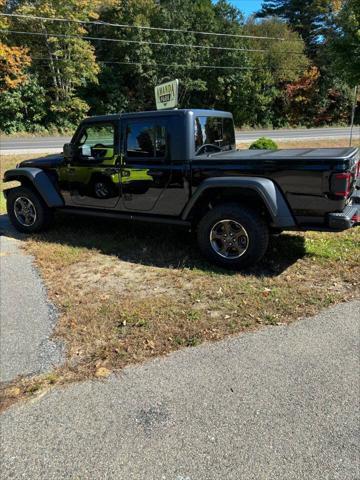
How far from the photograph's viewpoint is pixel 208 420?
255cm

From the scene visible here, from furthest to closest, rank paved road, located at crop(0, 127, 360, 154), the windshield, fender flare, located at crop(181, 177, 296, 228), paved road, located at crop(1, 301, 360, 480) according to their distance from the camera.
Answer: paved road, located at crop(0, 127, 360, 154) < the windshield < fender flare, located at crop(181, 177, 296, 228) < paved road, located at crop(1, 301, 360, 480)

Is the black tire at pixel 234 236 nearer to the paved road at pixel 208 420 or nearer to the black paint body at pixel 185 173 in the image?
the black paint body at pixel 185 173

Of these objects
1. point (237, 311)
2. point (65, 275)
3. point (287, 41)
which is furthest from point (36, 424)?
point (287, 41)

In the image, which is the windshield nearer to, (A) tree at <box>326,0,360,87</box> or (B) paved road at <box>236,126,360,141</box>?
(A) tree at <box>326,0,360,87</box>

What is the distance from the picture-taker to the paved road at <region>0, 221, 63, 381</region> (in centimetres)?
325

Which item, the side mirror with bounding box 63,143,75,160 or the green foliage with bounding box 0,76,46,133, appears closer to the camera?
the side mirror with bounding box 63,143,75,160

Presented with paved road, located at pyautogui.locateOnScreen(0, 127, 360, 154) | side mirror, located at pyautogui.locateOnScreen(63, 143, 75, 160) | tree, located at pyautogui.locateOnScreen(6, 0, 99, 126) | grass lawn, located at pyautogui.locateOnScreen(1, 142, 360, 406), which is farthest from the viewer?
tree, located at pyautogui.locateOnScreen(6, 0, 99, 126)

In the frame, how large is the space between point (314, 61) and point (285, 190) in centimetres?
4343

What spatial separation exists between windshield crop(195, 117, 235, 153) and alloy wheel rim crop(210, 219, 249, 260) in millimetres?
962

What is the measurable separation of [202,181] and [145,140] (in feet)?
3.16

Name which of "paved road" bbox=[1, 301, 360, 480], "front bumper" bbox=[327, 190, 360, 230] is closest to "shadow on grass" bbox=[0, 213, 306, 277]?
"front bumper" bbox=[327, 190, 360, 230]

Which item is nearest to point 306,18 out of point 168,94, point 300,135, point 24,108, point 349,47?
point 300,135

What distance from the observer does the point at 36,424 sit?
8.48 ft

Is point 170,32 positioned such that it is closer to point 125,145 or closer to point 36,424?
point 125,145
